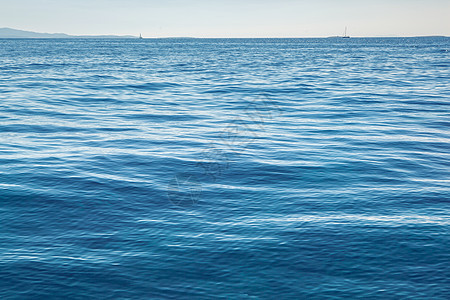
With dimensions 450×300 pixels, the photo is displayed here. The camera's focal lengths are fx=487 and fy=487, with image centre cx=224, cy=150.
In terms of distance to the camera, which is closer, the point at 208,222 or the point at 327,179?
the point at 208,222

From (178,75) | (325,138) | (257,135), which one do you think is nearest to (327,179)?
(325,138)

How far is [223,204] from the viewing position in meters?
16.9

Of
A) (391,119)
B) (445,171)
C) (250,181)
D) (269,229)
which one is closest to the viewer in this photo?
(269,229)

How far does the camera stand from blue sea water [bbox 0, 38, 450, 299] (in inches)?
463

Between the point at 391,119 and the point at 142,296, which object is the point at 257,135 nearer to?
the point at 391,119

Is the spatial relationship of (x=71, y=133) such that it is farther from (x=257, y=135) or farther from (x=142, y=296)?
(x=142, y=296)

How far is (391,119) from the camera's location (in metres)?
33.3

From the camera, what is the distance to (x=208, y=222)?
15.3 meters

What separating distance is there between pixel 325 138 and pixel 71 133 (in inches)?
576

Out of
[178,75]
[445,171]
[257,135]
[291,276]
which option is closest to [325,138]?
[257,135]

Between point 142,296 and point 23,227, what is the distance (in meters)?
5.83

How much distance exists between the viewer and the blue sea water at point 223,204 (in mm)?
11750

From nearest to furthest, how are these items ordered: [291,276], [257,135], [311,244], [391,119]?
[291,276], [311,244], [257,135], [391,119]

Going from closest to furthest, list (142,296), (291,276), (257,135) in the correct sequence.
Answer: (142,296), (291,276), (257,135)
